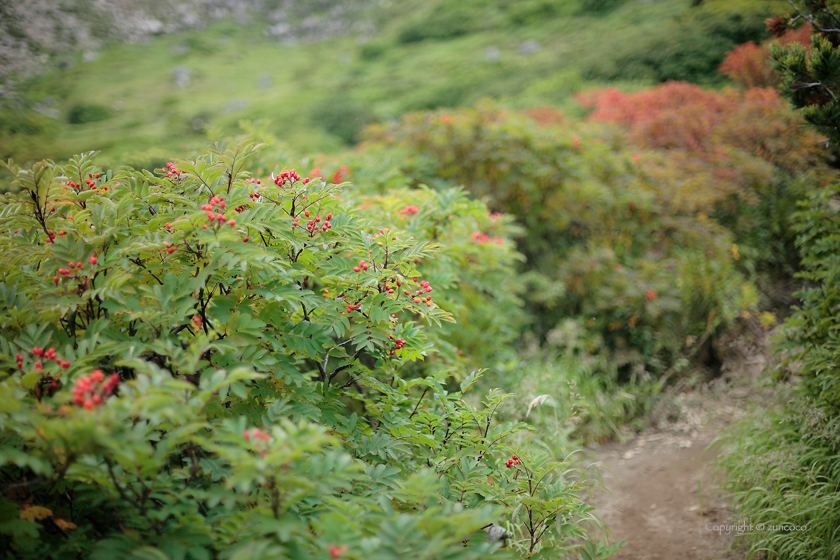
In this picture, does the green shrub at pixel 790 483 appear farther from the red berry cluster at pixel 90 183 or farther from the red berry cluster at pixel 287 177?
the red berry cluster at pixel 90 183

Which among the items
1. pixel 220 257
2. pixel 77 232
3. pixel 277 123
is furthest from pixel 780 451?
pixel 277 123

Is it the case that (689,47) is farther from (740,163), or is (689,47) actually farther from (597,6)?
(597,6)

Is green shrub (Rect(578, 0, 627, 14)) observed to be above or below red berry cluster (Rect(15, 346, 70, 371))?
above

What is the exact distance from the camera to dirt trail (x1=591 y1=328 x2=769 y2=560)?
3258mm

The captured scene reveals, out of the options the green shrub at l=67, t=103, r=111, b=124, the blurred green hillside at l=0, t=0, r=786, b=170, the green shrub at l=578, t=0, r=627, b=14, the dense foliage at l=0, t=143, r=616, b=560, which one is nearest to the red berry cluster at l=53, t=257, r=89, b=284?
the dense foliage at l=0, t=143, r=616, b=560

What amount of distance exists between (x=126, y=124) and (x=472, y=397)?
15196 mm

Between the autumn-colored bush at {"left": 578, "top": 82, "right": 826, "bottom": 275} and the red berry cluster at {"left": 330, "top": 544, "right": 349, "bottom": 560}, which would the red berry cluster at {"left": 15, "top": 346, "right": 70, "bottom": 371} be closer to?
the red berry cluster at {"left": 330, "top": 544, "right": 349, "bottom": 560}

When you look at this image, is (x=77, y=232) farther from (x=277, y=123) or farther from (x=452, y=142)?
(x=277, y=123)

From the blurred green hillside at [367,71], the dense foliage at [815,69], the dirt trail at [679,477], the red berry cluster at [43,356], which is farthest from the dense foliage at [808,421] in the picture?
the blurred green hillside at [367,71]

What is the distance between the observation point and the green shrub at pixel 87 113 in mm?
12266

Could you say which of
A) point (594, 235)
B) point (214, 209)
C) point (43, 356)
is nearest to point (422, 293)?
point (214, 209)

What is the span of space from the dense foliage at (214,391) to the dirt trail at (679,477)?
152 centimetres

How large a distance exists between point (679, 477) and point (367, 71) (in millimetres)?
20129

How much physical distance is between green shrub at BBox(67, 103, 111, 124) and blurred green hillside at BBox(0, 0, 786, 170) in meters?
0.05
